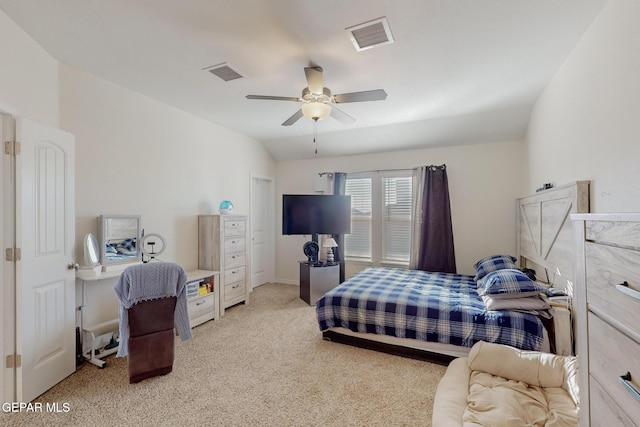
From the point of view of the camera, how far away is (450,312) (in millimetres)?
2605

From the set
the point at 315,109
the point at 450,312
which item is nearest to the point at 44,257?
the point at 315,109

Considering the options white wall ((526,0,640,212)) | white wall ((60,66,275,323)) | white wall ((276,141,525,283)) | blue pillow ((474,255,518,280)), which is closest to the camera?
white wall ((526,0,640,212))

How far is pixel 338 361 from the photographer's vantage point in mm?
2668

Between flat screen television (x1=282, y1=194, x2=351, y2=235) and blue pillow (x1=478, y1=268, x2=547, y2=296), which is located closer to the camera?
blue pillow (x1=478, y1=268, x2=547, y2=296)

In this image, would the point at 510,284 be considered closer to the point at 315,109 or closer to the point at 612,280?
the point at 612,280

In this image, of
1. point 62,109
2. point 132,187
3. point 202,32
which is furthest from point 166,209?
point 202,32

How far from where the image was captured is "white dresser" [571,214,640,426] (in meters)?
0.73

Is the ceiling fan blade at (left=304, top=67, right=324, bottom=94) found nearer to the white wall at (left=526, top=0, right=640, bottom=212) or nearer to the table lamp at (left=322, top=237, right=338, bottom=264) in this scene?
the white wall at (left=526, top=0, right=640, bottom=212)

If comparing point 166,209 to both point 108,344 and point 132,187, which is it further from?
point 108,344

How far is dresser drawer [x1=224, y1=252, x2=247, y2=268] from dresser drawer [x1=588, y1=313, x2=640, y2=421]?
12.4 feet

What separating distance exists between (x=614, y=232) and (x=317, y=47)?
7.06ft

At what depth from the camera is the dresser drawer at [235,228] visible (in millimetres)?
4012

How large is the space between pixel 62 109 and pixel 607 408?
392 cm

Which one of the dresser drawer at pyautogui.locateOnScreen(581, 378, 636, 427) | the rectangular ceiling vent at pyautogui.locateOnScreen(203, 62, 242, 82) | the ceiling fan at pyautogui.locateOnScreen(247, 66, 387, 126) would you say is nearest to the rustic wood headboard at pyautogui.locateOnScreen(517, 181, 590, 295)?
the dresser drawer at pyautogui.locateOnScreen(581, 378, 636, 427)
